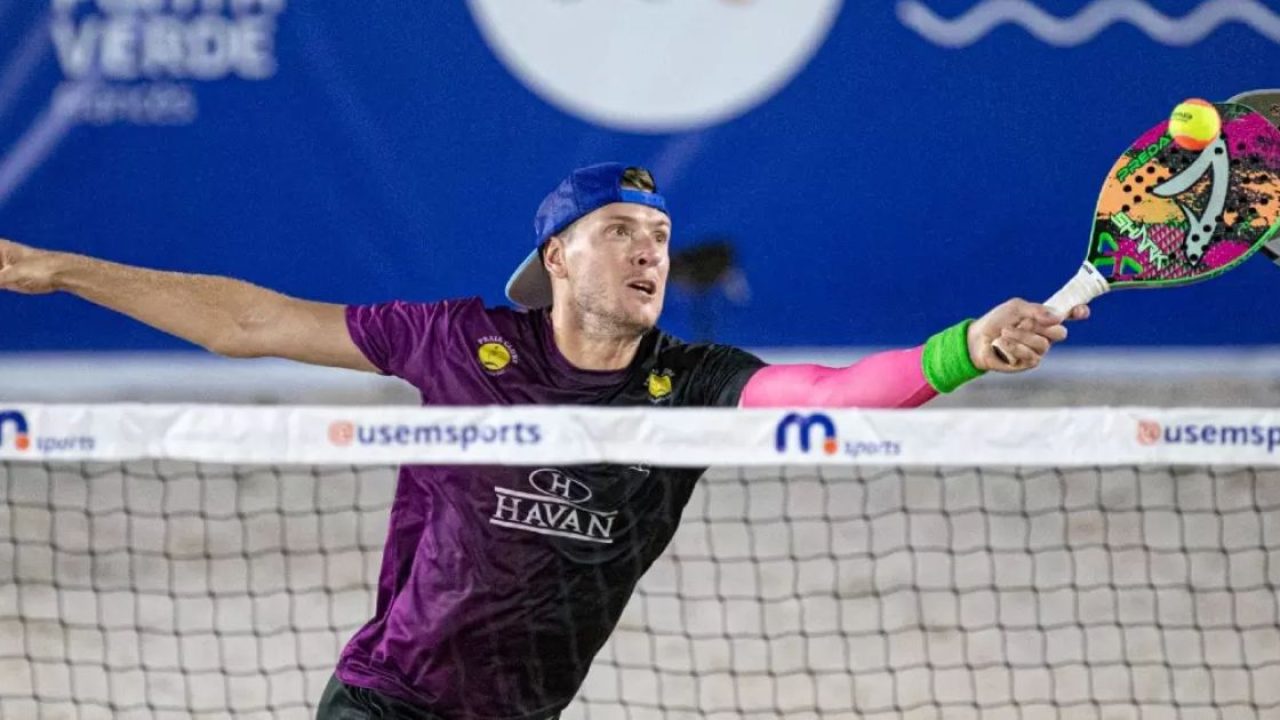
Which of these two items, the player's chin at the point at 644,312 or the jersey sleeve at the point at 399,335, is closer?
the player's chin at the point at 644,312

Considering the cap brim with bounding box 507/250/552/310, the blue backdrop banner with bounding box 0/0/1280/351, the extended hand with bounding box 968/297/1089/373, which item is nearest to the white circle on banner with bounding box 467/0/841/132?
the blue backdrop banner with bounding box 0/0/1280/351

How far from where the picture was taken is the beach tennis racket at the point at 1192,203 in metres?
4.91

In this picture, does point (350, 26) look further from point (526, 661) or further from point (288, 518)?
point (526, 661)

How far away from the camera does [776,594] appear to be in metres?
8.50

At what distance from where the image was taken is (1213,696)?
726 cm

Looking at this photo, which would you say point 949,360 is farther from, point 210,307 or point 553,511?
point 210,307

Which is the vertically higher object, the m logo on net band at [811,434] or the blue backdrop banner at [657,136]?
the blue backdrop banner at [657,136]

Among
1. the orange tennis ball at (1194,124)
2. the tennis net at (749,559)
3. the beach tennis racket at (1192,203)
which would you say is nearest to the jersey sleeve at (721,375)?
the tennis net at (749,559)

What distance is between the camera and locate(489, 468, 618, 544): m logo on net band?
15.9 ft

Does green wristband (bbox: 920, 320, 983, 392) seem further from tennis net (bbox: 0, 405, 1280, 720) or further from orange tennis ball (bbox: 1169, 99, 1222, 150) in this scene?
orange tennis ball (bbox: 1169, 99, 1222, 150)

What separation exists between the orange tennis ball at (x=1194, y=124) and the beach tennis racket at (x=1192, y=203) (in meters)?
0.13

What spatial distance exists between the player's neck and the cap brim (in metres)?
0.33

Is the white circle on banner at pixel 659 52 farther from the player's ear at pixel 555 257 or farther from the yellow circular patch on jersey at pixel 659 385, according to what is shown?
the yellow circular patch on jersey at pixel 659 385

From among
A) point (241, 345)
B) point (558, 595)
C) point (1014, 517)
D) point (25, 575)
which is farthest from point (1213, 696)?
point (25, 575)
